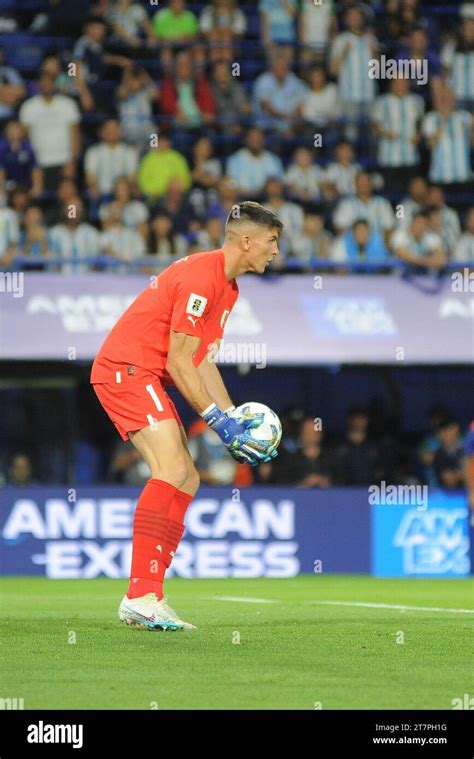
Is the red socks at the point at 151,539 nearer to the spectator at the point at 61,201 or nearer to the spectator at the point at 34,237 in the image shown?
the spectator at the point at 34,237

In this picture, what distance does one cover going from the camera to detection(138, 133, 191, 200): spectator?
18323mm

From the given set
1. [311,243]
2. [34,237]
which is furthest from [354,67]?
[34,237]

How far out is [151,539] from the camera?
8.19m

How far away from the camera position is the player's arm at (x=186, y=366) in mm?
8117

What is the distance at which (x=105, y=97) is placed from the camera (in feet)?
63.1

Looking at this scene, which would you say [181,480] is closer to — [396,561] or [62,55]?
[396,561]

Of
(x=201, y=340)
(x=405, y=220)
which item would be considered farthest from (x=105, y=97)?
(x=201, y=340)

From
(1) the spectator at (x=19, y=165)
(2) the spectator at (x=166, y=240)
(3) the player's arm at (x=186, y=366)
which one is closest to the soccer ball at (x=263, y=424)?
(3) the player's arm at (x=186, y=366)

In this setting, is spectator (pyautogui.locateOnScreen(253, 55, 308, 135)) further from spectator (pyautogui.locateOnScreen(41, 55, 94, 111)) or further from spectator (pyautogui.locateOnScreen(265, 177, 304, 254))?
spectator (pyautogui.locateOnScreen(41, 55, 94, 111))

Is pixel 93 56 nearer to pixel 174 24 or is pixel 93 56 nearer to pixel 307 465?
pixel 174 24

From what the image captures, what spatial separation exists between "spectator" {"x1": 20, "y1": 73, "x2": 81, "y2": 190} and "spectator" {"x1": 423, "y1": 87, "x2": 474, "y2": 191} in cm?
475

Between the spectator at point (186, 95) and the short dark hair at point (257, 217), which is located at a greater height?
the spectator at point (186, 95)

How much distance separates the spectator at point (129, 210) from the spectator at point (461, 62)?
4983 mm

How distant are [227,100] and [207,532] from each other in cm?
653
